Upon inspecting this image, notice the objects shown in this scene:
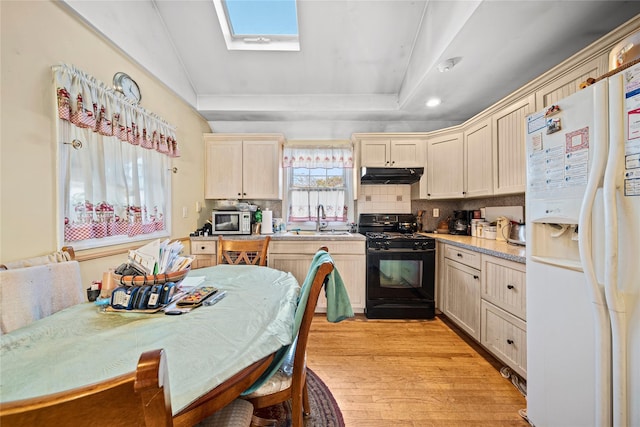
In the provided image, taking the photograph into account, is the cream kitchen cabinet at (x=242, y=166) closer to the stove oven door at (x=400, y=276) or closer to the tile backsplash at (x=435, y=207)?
the stove oven door at (x=400, y=276)

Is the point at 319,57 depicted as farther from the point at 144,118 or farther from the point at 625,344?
the point at 625,344

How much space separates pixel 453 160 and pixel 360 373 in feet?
8.27

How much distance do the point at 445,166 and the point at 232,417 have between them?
3.07 metres

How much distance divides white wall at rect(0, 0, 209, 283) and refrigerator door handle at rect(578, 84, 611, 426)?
8.98ft

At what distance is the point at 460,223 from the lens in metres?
2.90

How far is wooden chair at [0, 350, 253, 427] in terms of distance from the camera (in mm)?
296

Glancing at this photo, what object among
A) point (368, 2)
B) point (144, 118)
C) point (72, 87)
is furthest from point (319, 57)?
point (72, 87)

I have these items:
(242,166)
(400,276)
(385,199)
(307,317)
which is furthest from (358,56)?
(307,317)

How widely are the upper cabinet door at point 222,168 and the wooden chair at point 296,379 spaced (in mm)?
2402

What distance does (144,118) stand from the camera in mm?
1991

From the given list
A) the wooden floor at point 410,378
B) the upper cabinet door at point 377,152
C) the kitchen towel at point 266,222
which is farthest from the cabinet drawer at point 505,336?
the kitchen towel at point 266,222

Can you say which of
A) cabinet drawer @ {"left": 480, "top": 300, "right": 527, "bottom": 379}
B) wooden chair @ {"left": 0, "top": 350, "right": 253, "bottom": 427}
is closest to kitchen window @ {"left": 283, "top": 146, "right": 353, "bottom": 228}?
cabinet drawer @ {"left": 480, "top": 300, "right": 527, "bottom": 379}

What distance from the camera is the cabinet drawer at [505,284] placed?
5.12ft

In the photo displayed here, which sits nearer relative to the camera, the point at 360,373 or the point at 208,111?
the point at 360,373
